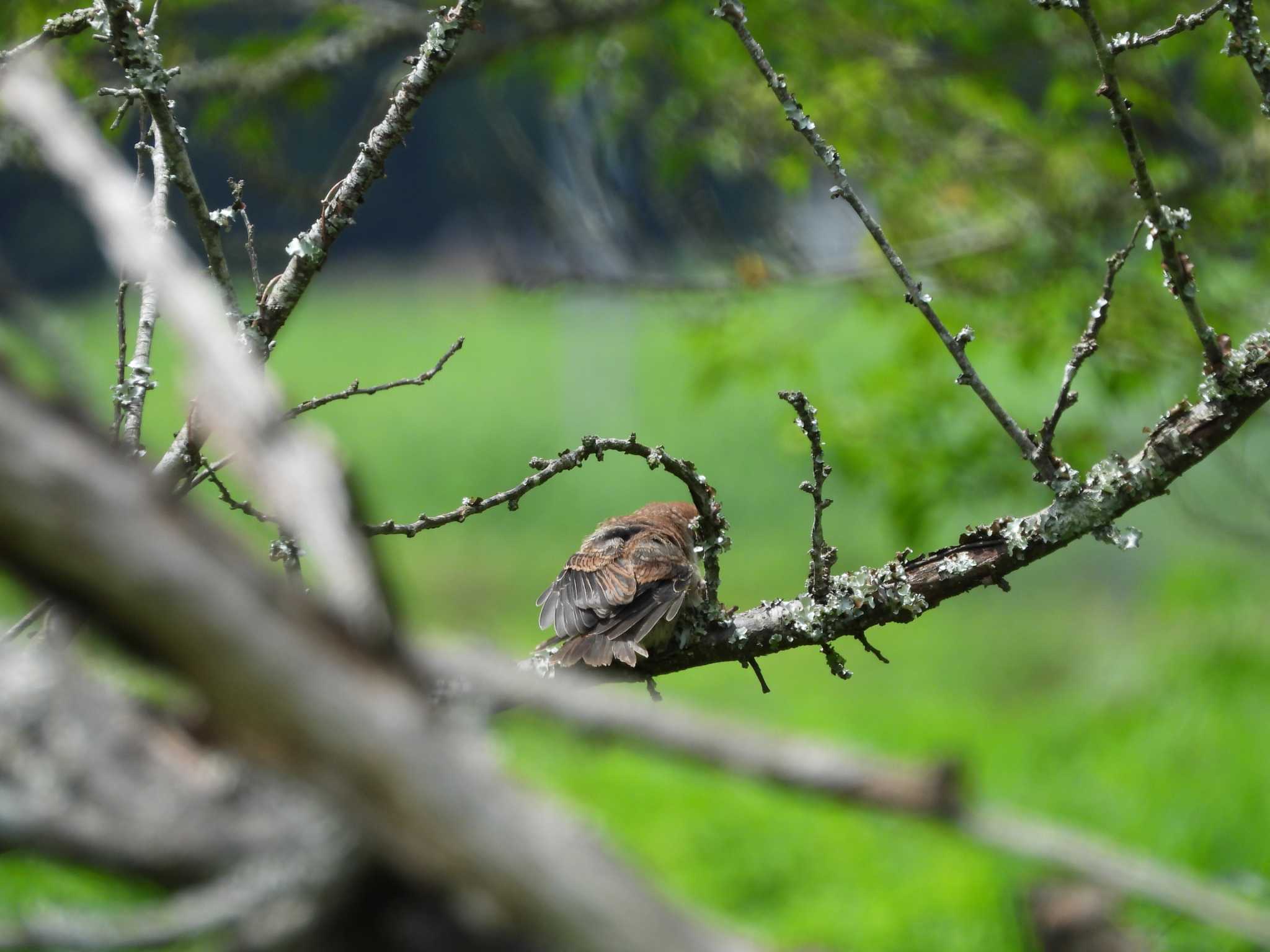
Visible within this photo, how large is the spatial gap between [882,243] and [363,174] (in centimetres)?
85

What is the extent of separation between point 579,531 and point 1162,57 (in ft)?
26.8

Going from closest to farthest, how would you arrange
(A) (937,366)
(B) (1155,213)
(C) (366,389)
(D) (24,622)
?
(D) (24,622)
(B) (1155,213)
(C) (366,389)
(A) (937,366)

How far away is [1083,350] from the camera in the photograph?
6.02ft

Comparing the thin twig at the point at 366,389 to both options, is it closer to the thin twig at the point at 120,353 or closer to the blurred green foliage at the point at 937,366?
the blurred green foliage at the point at 937,366

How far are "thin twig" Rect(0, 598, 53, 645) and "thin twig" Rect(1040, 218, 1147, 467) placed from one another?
55.4 inches

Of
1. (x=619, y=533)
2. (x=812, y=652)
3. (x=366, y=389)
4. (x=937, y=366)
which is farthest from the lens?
(x=812, y=652)

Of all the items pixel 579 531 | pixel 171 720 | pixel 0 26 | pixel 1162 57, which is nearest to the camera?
pixel 171 720

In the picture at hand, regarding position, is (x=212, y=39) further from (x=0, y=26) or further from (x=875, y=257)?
(x=875, y=257)

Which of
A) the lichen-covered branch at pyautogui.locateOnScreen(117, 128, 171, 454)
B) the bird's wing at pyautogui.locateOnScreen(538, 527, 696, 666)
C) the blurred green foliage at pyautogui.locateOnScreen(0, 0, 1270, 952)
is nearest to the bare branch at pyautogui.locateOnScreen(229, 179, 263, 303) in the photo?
the lichen-covered branch at pyautogui.locateOnScreen(117, 128, 171, 454)

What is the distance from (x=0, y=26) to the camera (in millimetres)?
3371

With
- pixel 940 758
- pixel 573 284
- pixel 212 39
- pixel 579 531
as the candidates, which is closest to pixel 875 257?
pixel 573 284

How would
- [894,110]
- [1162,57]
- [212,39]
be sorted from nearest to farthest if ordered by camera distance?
[1162,57] → [212,39] → [894,110]

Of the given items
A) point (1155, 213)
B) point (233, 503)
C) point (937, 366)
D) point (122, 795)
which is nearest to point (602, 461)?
point (233, 503)

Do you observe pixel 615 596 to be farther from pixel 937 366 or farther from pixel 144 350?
pixel 937 366
